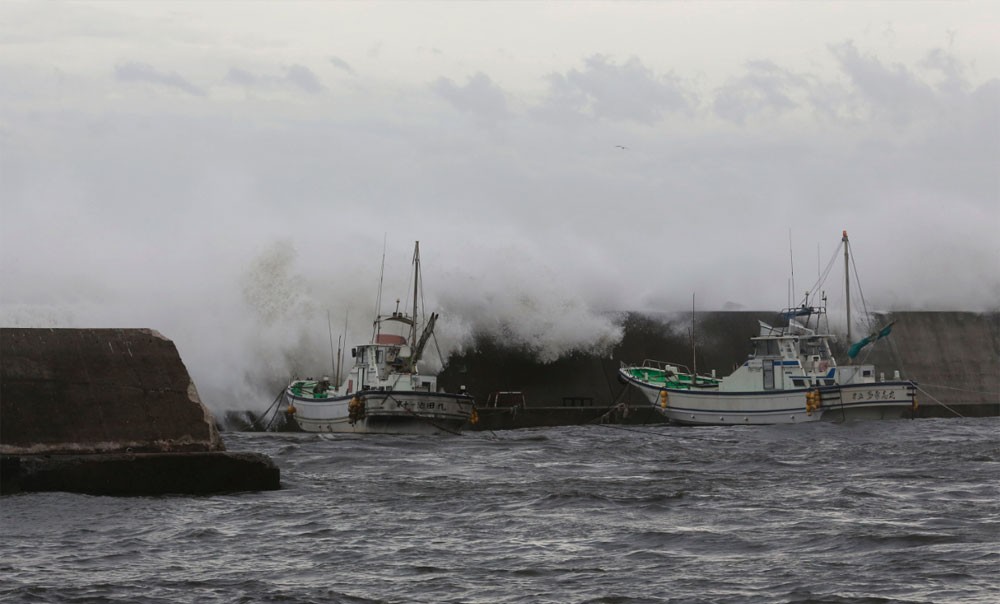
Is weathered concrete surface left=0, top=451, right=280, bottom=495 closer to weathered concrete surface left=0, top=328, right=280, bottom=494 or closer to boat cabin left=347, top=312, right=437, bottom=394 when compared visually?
weathered concrete surface left=0, top=328, right=280, bottom=494

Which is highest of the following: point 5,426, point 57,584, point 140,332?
point 140,332

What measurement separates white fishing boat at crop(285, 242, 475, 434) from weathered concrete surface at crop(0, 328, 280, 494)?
16.9m

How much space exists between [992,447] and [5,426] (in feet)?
57.4

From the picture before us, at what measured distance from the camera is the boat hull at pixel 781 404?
113 feet

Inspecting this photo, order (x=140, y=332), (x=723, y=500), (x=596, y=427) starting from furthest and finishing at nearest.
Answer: (x=596, y=427), (x=723, y=500), (x=140, y=332)

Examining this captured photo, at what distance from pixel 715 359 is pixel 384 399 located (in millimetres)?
14548

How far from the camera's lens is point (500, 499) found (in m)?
15.4

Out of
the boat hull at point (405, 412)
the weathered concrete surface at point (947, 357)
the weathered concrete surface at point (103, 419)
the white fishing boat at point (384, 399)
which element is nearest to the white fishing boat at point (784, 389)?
the weathered concrete surface at point (947, 357)

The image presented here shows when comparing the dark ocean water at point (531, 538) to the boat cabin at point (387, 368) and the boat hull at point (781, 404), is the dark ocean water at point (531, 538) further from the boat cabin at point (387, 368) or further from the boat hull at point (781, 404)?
the boat hull at point (781, 404)

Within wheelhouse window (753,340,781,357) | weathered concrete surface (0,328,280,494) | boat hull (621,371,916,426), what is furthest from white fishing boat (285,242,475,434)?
weathered concrete surface (0,328,280,494)

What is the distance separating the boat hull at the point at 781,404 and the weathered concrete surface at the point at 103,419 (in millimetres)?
23626

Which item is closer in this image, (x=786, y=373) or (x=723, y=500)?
(x=723, y=500)

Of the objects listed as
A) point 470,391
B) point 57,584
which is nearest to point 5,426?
point 57,584

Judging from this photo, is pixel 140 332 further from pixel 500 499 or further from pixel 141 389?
pixel 500 499
